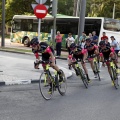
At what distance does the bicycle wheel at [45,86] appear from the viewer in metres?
8.19

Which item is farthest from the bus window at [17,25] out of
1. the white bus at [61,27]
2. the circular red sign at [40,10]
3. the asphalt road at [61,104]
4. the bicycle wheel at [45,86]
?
the bicycle wheel at [45,86]

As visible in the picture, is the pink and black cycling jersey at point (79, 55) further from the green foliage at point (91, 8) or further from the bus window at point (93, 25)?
the green foliage at point (91, 8)

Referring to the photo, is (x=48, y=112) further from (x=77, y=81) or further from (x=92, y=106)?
(x=77, y=81)

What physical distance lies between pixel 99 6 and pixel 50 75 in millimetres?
44500

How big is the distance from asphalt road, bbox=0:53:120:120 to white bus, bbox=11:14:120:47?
15154 mm

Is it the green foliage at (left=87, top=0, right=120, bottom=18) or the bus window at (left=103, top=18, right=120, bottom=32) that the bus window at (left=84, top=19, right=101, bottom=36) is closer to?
the bus window at (left=103, top=18, right=120, bottom=32)

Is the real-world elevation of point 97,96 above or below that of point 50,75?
below

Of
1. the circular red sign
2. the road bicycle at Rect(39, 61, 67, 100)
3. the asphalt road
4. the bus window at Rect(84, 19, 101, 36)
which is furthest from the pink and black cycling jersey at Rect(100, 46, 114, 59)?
the bus window at Rect(84, 19, 101, 36)

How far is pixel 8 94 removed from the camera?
8.48 metres

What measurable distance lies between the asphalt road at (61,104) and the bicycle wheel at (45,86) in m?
0.15

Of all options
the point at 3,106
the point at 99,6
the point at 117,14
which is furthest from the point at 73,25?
the point at 117,14

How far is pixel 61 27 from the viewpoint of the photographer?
2858 centimetres

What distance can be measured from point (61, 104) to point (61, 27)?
21259 mm

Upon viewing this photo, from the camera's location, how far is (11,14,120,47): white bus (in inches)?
992
